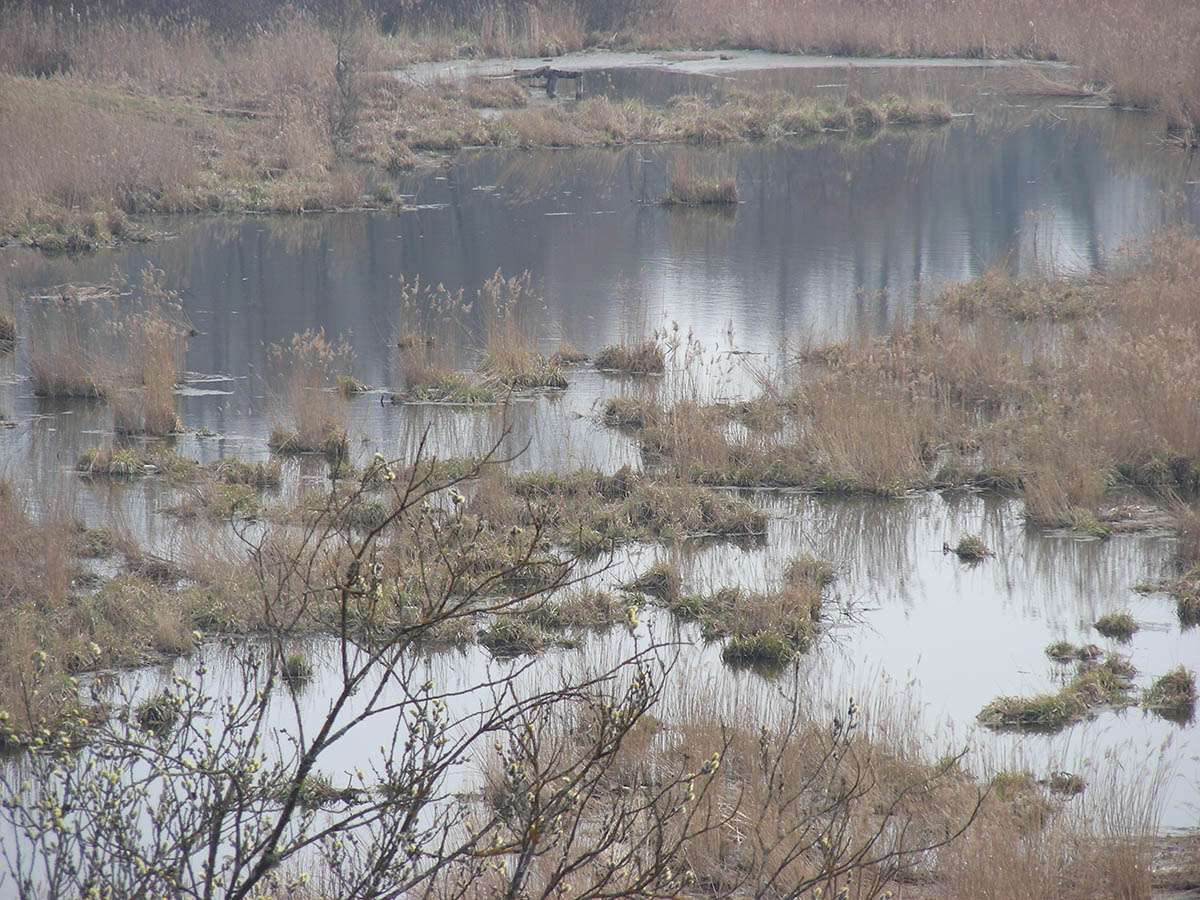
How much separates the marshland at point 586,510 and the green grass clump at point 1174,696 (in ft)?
0.09

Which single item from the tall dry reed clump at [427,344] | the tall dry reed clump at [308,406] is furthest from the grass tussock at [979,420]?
the tall dry reed clump at [308,406]

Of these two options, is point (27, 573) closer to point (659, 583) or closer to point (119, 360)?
point (659, 583)

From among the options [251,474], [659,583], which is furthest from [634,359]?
[659,583]

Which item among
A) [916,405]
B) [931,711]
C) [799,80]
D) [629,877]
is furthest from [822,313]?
[799,80]

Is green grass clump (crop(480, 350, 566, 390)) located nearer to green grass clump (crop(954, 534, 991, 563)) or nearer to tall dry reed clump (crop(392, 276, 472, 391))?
tall dry reed clump (crop(392, 276, 472, 391))

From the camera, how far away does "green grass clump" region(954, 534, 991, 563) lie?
8656 millimetres

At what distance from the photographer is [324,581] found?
7031 mm

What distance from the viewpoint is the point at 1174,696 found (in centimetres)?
Result: 654

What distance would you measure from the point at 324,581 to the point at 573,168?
735 inches

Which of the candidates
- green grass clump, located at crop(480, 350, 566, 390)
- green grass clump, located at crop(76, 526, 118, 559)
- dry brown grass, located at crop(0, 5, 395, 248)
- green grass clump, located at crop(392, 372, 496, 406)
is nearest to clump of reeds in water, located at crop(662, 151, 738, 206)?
dry brown grass, located at crop(0, 5, 395, 248)

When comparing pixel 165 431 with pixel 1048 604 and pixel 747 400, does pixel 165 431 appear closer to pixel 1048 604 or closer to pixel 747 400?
pixel 747 400

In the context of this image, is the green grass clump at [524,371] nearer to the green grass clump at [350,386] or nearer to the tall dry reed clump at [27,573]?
the green grass clump at [350,386]

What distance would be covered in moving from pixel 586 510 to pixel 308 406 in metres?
3.03

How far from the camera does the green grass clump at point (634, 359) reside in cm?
1292
